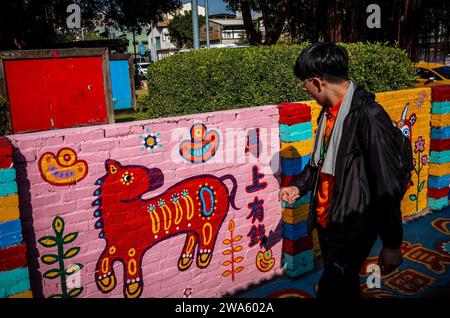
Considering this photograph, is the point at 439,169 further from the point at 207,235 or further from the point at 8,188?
the point at 8,188

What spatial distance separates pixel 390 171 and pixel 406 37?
27.1 ft

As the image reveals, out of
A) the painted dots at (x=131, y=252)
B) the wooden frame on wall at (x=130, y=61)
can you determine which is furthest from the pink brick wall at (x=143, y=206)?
the wooden frame on wall at (x=130, y=61)

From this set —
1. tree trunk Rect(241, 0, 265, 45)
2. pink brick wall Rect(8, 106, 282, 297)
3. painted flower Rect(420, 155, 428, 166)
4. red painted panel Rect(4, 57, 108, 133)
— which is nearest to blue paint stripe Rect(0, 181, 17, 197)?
pink brick wall Rect(8, 106, 282, 297)

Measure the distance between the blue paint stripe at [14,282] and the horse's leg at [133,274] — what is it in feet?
2.55

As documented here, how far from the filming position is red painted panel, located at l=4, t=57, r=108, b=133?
638cm

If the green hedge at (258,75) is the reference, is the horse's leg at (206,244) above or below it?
below

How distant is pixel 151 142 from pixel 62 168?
2.36ft

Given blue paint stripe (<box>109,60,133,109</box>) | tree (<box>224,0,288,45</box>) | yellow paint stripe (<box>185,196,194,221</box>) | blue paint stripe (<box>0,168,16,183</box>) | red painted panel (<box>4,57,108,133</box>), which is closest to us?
blue paint stripe (<box>0,168,16,183</box>)

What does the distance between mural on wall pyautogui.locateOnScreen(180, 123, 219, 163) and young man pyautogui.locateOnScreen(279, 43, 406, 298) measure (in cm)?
127

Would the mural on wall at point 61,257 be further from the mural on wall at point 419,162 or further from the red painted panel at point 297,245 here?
the mural on wall at point 419,162

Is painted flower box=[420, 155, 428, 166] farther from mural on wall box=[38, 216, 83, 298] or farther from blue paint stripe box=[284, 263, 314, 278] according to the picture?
mural on wall box=[38, 216, 83, 298]

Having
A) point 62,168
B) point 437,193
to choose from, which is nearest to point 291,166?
point 62,168

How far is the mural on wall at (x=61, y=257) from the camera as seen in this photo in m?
2.95

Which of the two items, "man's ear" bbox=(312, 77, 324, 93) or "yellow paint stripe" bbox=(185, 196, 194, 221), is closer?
"man's ear" bbox=(312, 77, 324, 93)
